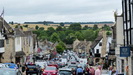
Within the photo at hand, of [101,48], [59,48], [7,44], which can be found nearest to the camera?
[7,44]

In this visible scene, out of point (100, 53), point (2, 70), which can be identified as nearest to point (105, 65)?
point (100, 53)

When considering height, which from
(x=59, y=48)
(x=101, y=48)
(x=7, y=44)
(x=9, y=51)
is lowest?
(x=59, y=48)

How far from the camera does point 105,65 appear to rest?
2409 inches

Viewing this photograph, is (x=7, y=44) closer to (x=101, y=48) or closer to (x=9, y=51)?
(x=9, y=51)

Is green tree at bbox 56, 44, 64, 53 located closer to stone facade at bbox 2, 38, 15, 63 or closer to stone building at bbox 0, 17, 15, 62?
stone building at bbox 0, 17, 15, 62

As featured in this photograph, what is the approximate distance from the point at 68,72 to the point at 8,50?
3230cm

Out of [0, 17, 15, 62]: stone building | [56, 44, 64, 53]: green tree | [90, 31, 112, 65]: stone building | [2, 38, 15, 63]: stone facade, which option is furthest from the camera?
[56, 44, 64, 53]: green tree

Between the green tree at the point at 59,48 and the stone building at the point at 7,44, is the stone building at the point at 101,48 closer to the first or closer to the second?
the stone building at the point at 7,44

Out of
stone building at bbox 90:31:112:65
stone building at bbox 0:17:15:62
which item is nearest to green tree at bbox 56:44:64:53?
stone building at bbox 90:31:112:65

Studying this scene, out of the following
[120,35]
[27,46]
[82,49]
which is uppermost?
[120,35]

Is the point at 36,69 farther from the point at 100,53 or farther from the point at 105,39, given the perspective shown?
the point at 100,53

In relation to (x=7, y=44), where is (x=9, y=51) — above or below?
below

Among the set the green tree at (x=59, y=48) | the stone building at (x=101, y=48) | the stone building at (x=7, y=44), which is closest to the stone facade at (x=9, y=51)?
the stone building at (x=7, y=44)

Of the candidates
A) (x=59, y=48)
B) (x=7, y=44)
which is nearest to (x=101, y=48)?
(x=7, y=44)
